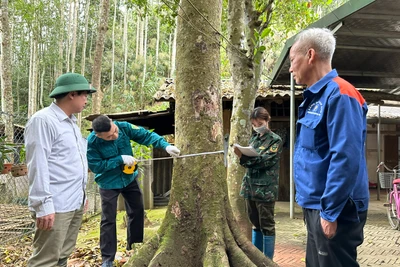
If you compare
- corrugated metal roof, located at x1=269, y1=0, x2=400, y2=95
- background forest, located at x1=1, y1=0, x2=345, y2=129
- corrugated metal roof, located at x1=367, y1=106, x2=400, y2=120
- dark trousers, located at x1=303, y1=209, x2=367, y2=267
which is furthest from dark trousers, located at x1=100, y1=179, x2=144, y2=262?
background forest, located at x1=1, y1=0, x2=345, y2=129

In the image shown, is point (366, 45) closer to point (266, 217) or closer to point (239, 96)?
point (239, 96)

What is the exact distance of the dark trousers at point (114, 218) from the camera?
3.89 meters

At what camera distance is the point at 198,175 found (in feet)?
11.0

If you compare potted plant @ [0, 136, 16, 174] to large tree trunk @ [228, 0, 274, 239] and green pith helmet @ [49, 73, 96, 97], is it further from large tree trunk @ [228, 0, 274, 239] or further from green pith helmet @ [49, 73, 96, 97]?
large tree trunk @ [228, 0, 274, 239]

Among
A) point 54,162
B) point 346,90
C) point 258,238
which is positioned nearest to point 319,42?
point 346,90

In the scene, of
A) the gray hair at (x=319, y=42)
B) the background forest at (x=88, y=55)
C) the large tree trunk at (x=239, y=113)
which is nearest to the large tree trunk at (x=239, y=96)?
the large tree trunk at (x=239, y=113)

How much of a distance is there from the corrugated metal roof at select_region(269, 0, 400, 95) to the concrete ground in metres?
3.19

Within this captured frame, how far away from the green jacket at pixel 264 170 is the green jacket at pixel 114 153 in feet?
3.30

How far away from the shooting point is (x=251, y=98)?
206 inches

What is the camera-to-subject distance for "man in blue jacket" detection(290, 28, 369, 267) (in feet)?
6.50

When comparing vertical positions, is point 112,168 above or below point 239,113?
below

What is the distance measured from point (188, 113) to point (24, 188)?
26.6 feet

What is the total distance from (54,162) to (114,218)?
1369mm

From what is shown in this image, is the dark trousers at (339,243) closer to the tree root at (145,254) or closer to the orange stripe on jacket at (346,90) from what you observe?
the orange stripe on jacket at (346,90)
